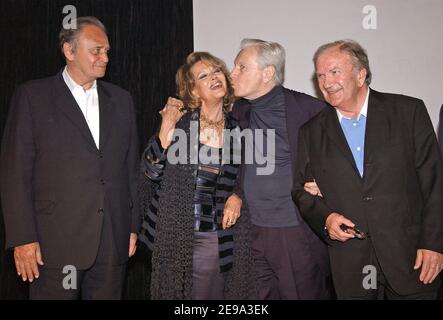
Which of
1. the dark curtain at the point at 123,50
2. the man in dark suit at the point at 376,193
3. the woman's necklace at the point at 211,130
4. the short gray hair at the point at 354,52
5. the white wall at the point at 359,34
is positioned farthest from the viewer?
the white wall at the point at 359,34

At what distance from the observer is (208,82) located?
2674 millimetres

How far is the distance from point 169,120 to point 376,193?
1127mm

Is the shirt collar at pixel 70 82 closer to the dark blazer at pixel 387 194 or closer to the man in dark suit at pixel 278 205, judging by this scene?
the man in dark suit at pixel 278 205

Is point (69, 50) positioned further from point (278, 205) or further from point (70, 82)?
point (278, 205)

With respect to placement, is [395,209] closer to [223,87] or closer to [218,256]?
[218,256]

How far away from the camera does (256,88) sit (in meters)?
2.86

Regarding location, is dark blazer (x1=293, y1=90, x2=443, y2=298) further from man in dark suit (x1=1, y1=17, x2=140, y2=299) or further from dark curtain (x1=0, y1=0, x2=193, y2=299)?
dark curtain (x1=0, y1=0, x2=193, y2=299)

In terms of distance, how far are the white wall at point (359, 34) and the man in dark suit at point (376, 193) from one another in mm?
1341

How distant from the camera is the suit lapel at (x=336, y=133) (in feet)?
7.72

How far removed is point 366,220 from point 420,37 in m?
2.04

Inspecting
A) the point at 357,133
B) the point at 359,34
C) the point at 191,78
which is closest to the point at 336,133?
the point at 357,133

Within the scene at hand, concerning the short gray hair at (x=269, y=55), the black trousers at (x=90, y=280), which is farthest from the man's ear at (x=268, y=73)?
the black trousers at (x=90, y=280)

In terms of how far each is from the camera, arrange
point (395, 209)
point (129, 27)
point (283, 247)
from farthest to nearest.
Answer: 1. point (129, 27)
2. point (283, 247)
3. point (395, 209)

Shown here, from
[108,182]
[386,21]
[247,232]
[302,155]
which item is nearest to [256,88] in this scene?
[302,155]
